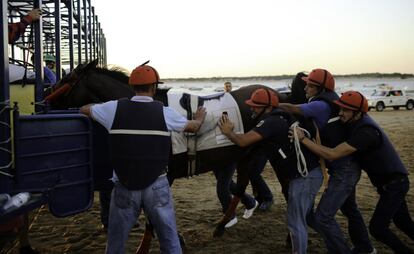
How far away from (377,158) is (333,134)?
47cm

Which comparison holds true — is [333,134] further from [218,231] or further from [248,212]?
[248,212]

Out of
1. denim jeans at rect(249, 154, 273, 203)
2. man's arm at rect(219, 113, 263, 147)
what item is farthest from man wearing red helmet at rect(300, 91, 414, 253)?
denim jeans at rect(249, 154, 273, 203)

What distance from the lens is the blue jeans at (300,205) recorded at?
3854 mm

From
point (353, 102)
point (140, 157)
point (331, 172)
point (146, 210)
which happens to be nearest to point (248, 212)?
point (331, 172)

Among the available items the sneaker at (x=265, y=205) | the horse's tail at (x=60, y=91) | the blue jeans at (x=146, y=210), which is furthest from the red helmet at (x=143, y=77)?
the sneaker at (x=265, y=205)

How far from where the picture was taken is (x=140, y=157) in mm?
2998

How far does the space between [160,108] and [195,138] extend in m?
A: 1.63

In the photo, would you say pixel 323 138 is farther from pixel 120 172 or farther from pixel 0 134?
pixel 0 134

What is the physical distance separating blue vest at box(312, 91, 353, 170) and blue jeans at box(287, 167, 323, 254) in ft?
1.14

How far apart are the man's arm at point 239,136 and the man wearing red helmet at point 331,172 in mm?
530

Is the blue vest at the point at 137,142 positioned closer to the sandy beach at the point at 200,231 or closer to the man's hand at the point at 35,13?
the man's hand at the point at 35,13

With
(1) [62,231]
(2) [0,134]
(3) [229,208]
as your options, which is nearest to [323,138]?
(3) [229,208]

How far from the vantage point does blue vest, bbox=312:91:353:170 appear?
4125 millimetres

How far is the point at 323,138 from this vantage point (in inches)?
166
